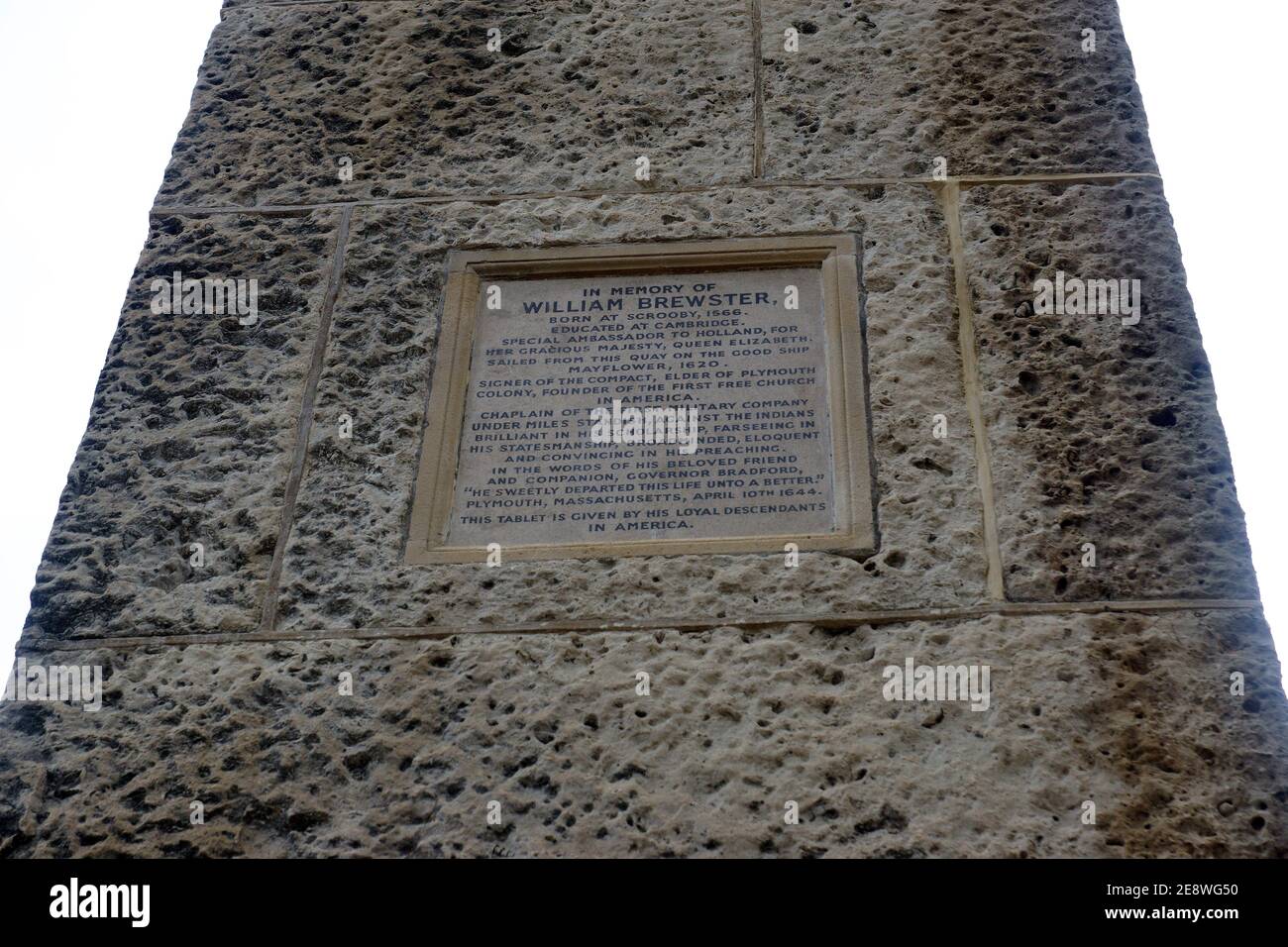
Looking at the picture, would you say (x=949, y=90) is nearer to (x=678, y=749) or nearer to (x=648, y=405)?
(x=648, y=405)

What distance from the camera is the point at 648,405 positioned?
3.38 m

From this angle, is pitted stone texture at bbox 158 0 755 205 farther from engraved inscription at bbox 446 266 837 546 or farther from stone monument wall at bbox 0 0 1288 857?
engraved inscription at bbox 446 266 837 546

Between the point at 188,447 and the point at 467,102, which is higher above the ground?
the point at 467,102

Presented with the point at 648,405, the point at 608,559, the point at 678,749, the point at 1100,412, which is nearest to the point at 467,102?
the point at 648,405

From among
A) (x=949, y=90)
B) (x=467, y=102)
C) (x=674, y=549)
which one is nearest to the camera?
(x=674, y=549)

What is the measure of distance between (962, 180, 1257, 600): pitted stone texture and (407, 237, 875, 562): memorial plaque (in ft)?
1.14

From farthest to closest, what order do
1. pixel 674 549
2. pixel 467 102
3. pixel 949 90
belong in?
pixel 467 102 < pixel 949 90 < pixel 674 549

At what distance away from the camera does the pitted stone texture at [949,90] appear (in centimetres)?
382

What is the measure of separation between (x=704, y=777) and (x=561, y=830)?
30 centimetres

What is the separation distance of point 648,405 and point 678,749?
0.91m

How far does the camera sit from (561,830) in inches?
108

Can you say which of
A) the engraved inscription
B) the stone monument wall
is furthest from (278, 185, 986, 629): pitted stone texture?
the engraved inscription

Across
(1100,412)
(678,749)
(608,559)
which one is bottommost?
(678,749)
